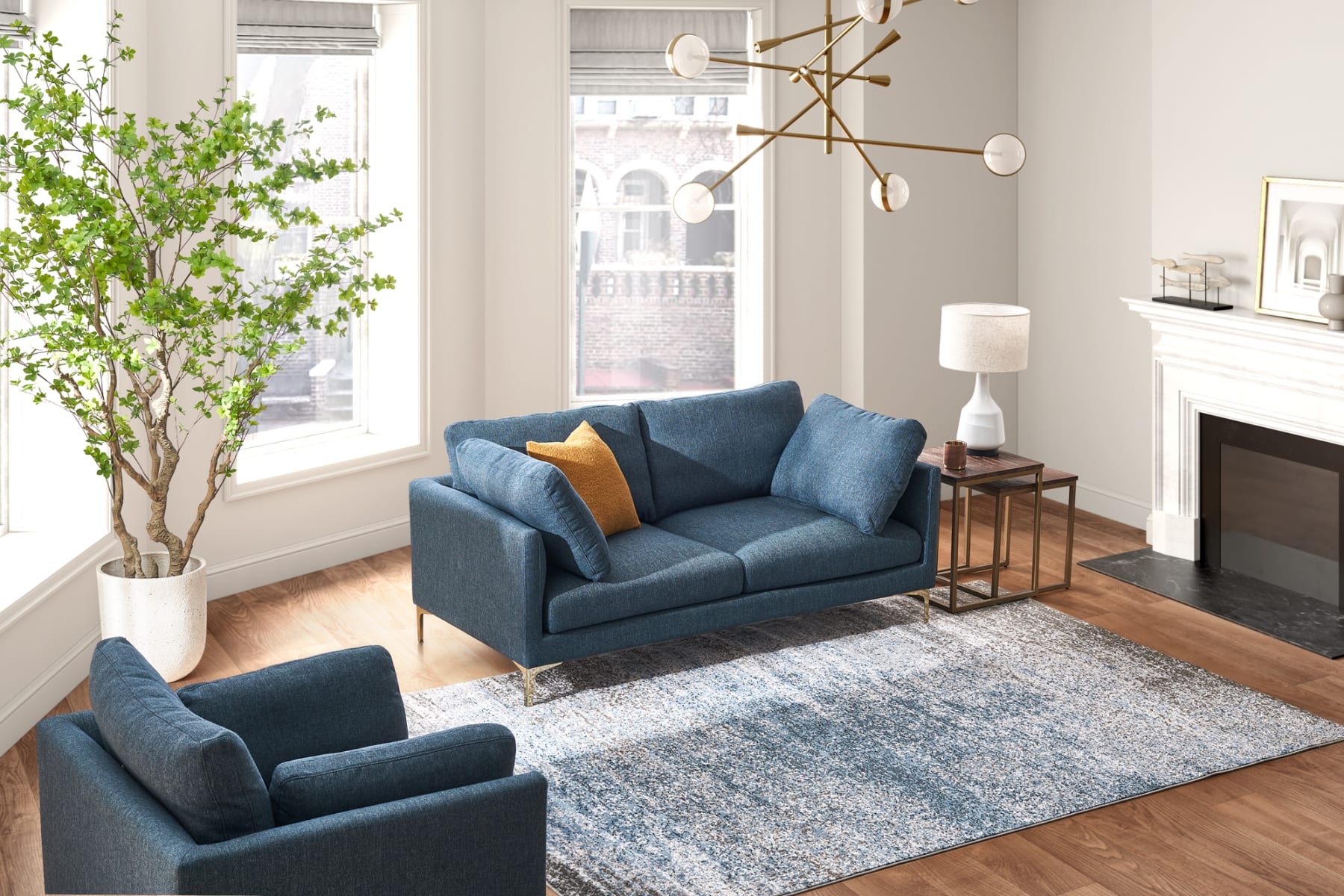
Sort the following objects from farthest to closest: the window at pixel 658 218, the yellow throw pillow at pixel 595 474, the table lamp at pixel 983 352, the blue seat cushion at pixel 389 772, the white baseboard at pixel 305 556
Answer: the window at pixel 658 218
the white baseboard at pixel 305 556
the table lamp at pixel 983 352
the yellow throw pillow at pixel 595 474
the blue seat cushion at pixel 389 772

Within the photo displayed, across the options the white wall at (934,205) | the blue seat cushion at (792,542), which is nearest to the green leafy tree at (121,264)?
the blue seat cushion at (792,542)

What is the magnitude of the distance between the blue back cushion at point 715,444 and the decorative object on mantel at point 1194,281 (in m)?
1.71

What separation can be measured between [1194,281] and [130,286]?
428 cm

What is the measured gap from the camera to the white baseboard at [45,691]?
165 inches

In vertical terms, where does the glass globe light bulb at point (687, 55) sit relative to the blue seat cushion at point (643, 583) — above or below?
above

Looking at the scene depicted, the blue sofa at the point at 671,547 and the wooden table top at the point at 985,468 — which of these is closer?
the blue sofa at the point at 671,547

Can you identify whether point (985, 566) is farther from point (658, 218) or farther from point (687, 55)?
point (687, 55)

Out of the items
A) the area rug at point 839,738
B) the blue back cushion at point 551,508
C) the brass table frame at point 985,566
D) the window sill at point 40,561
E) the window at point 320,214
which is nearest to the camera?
the area rug at point 839,738

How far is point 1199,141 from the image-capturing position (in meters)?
5.72

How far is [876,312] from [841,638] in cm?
232

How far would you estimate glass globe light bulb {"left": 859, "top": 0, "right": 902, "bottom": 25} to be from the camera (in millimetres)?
3480

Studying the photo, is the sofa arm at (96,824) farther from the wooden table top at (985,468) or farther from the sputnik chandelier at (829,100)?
the wooden table top at (985,468)

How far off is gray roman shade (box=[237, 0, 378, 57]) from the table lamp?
2.83 metres

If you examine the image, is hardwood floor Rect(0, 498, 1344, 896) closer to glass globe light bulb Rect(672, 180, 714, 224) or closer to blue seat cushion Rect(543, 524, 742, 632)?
blue seat cushion Rect(543, 524, 742, 632)
